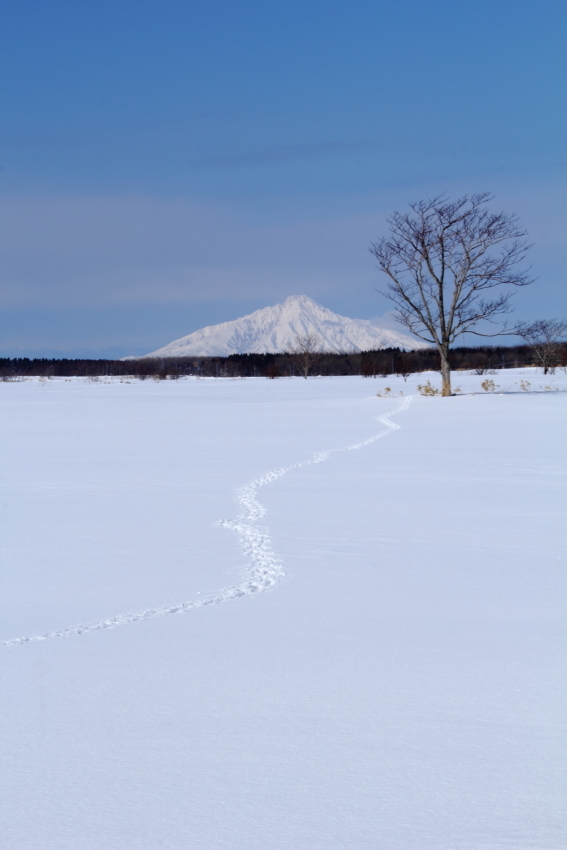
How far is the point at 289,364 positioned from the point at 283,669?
89.7m

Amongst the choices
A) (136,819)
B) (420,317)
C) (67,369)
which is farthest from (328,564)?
(67,369)

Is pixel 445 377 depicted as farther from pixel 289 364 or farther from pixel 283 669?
pixel 289 364

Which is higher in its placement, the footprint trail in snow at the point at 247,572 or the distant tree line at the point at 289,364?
the distant tree line at the point at 289,364

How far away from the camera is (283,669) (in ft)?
11.2

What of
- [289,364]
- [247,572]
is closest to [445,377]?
[247,572]

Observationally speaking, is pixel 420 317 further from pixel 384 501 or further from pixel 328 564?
pixel 328 564

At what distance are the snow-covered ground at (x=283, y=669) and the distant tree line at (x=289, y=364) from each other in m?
56.6

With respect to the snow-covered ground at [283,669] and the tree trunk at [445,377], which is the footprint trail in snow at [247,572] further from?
the tree trunk at [445,377]

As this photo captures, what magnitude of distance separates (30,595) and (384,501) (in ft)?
13.8

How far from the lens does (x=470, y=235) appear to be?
2644 cm

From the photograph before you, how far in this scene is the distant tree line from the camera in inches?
3012

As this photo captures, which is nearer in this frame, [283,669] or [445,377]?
[283,669]

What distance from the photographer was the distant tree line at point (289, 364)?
76.5 meters

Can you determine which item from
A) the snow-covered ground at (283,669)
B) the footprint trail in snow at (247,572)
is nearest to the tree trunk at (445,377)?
the snow-covered ground at (283,669)
